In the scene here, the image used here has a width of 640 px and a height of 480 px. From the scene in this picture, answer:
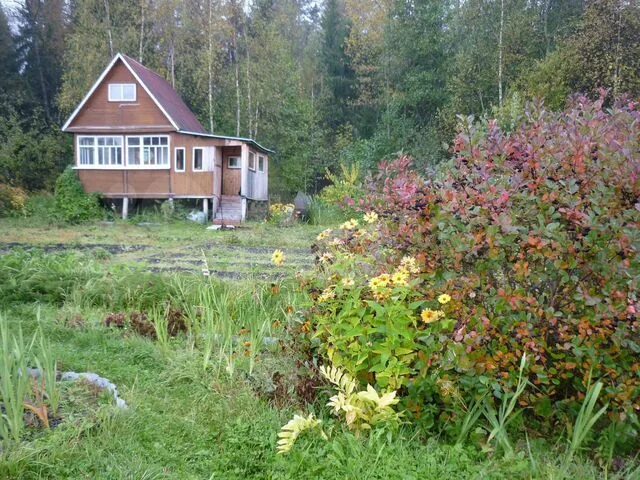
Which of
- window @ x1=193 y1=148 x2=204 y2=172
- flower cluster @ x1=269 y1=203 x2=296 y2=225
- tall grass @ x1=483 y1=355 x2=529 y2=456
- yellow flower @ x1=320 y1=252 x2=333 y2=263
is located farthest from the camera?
window @ x1=193 y1=148 x2=204 y2=172

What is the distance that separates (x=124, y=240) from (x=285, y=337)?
9.69 m

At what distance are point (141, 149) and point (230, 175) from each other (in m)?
3.34

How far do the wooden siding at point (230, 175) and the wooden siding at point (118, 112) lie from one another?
8.33 feet

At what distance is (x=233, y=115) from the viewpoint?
24578mm

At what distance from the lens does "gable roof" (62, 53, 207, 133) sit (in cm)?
1755

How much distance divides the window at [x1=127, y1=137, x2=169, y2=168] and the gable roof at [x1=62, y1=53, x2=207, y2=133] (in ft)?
3.15

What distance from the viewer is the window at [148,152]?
17953 millimetres

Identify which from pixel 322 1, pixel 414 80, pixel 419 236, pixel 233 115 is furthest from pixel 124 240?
pixel 322 1

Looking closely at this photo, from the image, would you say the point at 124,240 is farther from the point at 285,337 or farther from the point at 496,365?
the point at 496,365

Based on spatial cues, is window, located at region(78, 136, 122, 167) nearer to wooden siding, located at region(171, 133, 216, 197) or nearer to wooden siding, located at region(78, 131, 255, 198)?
wooden siding, located at region(78, 131, 255, 198)

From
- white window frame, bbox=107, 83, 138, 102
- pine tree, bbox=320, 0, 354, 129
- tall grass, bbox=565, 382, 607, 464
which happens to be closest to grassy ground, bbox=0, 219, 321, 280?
tall grass, bbox=565, 382, 607, 464

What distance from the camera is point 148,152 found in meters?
18.1

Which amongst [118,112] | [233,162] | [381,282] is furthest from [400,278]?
[118,112]

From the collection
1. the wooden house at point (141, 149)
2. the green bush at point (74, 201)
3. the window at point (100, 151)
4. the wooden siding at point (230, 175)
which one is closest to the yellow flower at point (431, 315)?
the wooden house at point (141, 149)
